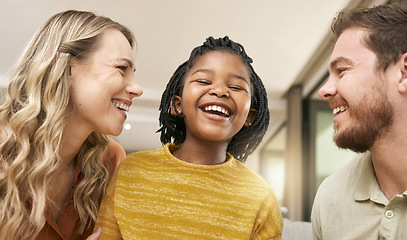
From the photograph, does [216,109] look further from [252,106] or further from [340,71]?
[340,71]

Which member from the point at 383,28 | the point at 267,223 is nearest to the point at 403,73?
the point at 383,28

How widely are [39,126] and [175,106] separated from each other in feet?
1.60

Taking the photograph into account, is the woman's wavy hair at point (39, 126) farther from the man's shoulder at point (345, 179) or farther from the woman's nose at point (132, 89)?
the man's shoulder at point (345, 179)

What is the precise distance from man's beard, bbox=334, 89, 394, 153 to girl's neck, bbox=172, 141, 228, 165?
47cm

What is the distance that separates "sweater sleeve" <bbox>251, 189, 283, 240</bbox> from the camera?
1263 millimetres

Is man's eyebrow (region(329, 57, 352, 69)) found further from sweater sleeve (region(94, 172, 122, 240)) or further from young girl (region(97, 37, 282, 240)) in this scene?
sweater sleeve (region(94, 172, 122, 240))

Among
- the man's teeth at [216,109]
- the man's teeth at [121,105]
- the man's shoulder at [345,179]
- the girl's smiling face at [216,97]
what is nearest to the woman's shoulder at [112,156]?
the man's teeth at [121,105]

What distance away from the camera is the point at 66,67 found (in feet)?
4.44

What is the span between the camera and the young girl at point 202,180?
126 cm

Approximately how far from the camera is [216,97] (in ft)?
4.39

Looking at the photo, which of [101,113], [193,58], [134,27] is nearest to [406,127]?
[193,58]

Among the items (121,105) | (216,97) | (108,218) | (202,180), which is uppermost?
(216,97)

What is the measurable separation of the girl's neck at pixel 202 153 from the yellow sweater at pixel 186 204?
0.06m

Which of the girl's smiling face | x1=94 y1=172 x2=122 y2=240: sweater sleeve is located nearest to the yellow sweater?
x1=94 y1=172 x2=122 y2=240: sweater sleeve
